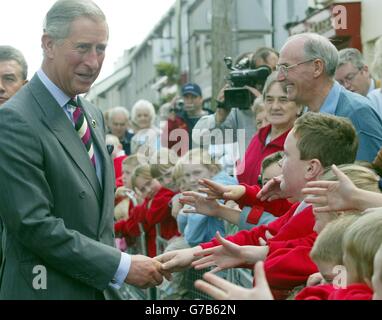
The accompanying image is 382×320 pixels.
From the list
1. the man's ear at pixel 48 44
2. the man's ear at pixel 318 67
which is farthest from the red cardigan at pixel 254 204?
the man's ear at pixel 48 44

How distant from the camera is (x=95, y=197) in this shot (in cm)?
445

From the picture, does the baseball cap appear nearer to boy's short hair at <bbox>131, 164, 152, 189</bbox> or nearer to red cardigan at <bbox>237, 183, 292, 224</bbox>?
boy's short hair at <bbox>131, 164, 152, 189</bbox>

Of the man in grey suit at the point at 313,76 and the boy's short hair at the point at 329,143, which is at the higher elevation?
the man in grey suit at the point at 313,76

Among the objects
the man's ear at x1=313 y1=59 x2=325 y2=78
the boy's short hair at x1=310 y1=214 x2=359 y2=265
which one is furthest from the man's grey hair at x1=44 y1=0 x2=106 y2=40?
the man's ear at x1=313 y1=59 x2=325 y2=78

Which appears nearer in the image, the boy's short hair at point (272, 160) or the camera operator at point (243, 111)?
the boy's short hair at point (272, 160)

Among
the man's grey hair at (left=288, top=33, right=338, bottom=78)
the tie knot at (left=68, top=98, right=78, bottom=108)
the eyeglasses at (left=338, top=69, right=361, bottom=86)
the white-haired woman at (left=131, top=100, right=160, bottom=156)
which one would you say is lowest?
the white-haired woman at (left=131, top=100, right=160, bottom=156)

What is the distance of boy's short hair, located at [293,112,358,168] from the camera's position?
4.58 m

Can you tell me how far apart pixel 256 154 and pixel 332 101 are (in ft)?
3.49

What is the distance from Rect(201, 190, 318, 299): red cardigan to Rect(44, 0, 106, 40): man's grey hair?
1335mm

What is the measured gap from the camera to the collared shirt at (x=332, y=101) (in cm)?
576

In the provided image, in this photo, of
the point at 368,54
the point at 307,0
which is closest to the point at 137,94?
the point at 307,0

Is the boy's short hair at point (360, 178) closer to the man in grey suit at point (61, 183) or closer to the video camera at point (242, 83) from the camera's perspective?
the man in grey suit at point (61, 183)

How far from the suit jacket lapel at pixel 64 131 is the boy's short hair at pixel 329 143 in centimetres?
101
